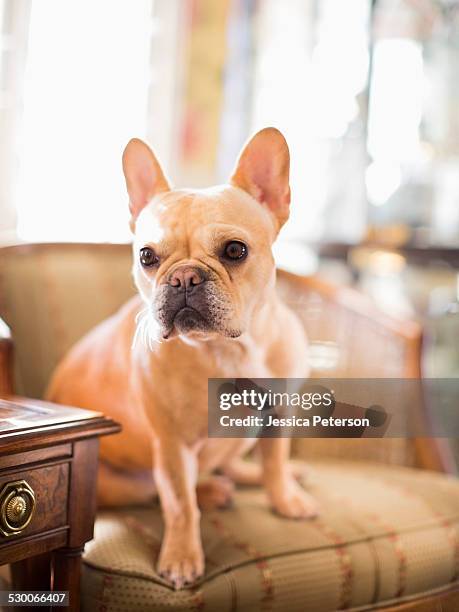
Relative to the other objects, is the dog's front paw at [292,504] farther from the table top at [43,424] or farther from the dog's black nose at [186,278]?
the dog's black nose at [186,278]

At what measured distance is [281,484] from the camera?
139 centimetres

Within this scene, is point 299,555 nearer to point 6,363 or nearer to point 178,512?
point 178,512

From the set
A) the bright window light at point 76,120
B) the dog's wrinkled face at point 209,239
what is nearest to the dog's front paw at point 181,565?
the dog's wrinkled face at point 209,239

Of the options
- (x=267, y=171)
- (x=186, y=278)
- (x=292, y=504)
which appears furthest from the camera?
(x=292, y=504)

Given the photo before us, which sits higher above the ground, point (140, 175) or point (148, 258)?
point (140, 175)

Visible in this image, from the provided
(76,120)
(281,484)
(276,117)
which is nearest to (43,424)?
(281,484)

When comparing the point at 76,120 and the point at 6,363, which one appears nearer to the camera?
the point at 6,363

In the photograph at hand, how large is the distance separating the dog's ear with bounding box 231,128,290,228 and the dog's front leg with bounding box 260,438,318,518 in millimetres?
423

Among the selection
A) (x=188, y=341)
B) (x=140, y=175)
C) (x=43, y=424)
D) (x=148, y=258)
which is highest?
(x=140, y=175)

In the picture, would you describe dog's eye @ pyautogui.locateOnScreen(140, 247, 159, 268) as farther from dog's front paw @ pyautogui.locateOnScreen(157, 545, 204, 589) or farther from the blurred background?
the blurred background

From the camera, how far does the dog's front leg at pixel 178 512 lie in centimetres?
119

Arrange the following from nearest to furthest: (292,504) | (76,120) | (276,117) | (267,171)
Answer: (267,171) < (292,504) < (76,120) < (276,117)

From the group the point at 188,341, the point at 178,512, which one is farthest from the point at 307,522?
the point at 188,341

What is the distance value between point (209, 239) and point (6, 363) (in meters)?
0.55
